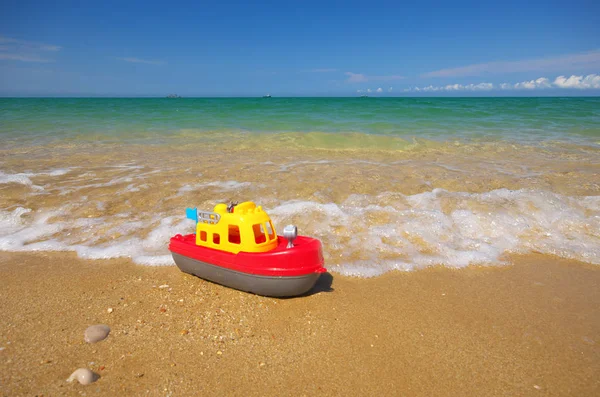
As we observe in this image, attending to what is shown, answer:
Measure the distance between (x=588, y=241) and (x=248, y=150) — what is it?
11.4m

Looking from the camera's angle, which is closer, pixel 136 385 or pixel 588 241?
pixel 136 385

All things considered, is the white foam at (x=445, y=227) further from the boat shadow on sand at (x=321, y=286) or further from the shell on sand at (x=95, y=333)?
the shell on sand at (x=95, y=333)

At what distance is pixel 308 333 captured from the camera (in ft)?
12.6

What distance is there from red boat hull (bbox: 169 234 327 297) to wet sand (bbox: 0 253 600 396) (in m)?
0.22

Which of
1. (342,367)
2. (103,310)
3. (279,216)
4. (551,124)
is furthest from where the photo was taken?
(551,124)

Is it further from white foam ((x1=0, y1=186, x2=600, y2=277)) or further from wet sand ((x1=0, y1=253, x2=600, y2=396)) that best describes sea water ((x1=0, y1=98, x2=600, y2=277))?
wet sand ((x1=0, y1=253, x2=600, y2=396))

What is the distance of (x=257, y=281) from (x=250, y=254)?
0.36 m

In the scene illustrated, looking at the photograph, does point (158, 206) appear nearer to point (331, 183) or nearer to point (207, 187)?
point (207, 187)

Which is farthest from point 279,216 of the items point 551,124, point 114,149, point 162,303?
point 551,124

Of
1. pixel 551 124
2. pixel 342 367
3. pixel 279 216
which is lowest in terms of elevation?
pixel 342 367

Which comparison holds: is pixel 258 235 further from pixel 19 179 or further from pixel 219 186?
pixel 19 179

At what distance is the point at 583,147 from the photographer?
14945mm

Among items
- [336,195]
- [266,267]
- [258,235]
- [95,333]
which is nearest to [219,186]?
[336,195]

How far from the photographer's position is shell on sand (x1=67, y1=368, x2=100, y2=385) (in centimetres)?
310
